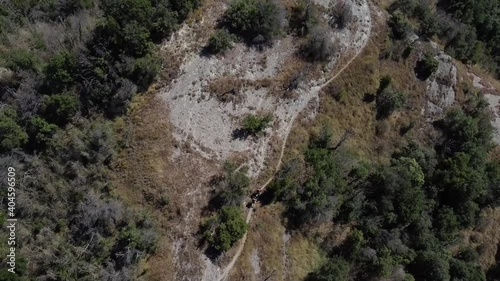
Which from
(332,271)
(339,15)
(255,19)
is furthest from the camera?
(339,15)

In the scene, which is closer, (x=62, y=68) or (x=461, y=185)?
(x=62, y=68)

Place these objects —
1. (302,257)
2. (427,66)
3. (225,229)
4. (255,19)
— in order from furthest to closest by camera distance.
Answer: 1. (427,66)
2. (255,19)
3. (302,257)
4. (225,229)

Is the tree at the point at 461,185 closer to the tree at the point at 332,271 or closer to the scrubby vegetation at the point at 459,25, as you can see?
the tree at the point at 332,271

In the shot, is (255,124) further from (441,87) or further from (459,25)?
(459,25)

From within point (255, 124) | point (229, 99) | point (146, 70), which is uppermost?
point (146, 70)

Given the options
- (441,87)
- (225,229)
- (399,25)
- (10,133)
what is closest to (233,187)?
(225,229)

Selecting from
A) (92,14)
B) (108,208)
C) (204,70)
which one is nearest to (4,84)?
(92,14)
